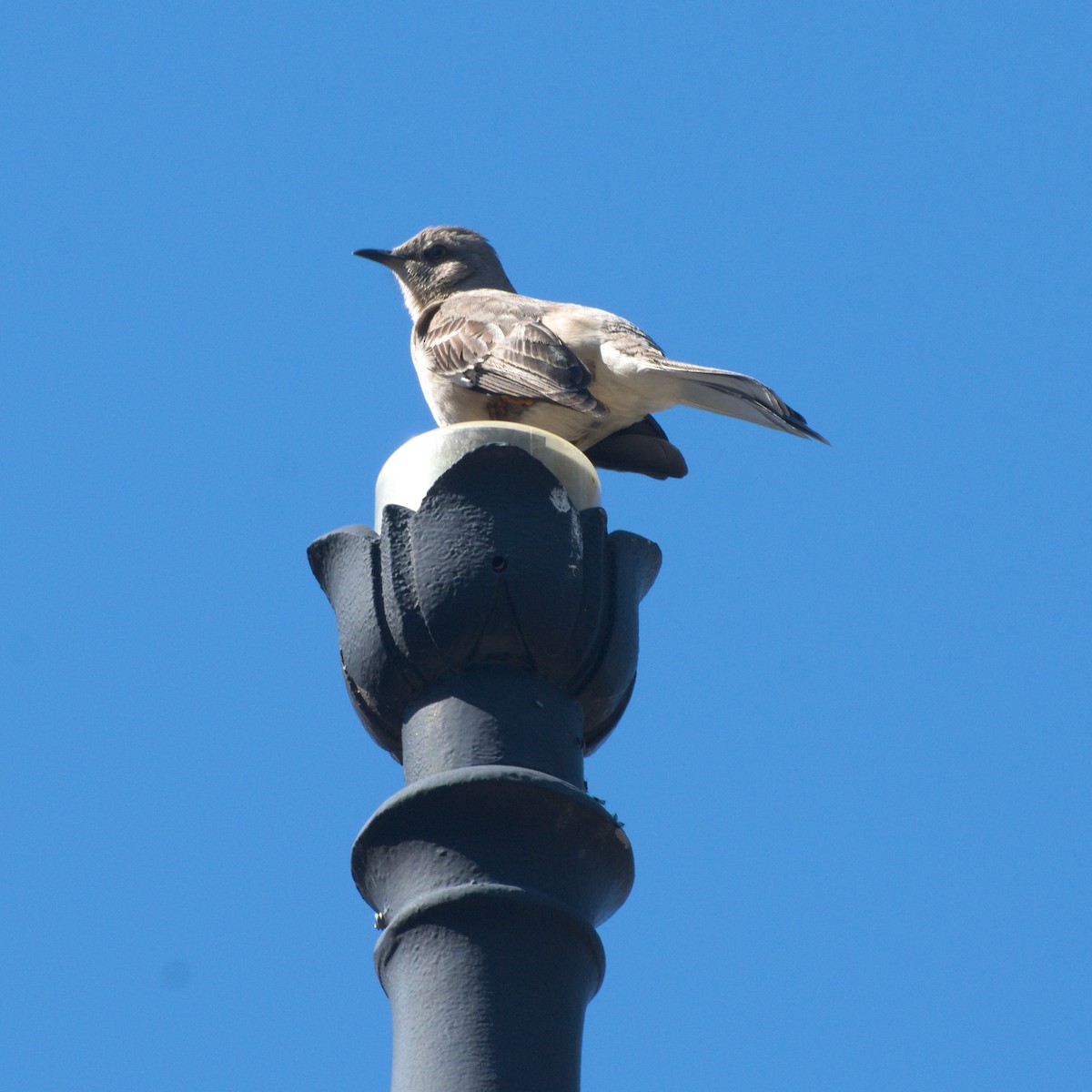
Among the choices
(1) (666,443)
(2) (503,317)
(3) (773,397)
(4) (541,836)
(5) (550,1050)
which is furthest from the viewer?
(2) (503,317)

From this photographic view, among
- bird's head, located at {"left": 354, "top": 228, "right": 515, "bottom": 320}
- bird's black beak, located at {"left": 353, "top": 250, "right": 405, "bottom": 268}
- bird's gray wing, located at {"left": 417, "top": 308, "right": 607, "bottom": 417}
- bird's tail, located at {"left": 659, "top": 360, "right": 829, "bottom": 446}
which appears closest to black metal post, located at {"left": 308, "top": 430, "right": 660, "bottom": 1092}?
bird's tail, located at {"left": 659, "top": 360, "right": 829, "bottom": 446}

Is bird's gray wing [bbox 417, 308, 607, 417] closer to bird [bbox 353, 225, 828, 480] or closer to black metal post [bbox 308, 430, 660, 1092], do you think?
bird [bbox 353, 225, 828, 480]

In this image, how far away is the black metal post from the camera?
10.4 ft

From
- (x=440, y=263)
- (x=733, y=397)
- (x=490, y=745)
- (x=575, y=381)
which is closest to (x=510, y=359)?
(x=575, y=381)

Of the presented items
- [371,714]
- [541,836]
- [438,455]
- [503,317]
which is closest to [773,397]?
[503,317]

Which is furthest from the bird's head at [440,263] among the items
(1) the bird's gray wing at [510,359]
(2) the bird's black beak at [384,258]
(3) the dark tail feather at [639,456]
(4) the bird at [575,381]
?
(3) the dark tail feather at [639,456]

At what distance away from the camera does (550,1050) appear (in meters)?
3.14

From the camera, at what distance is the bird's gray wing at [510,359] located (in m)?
6.94

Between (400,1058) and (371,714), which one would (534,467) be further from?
(400,1058)

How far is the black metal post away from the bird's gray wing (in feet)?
9.06

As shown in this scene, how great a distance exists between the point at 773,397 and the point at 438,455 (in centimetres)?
260

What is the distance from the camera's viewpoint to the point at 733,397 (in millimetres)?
6727

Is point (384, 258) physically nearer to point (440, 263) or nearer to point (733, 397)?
point (440, 263)

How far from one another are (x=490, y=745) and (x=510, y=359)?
151 inches
